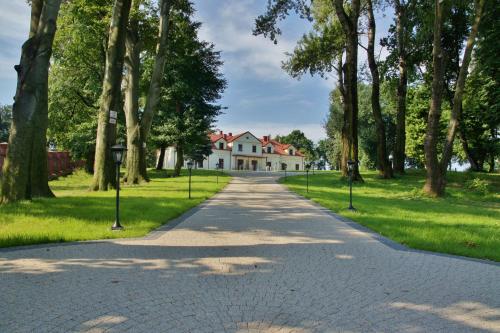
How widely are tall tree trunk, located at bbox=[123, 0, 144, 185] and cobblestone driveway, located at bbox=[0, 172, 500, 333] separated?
15128 mm

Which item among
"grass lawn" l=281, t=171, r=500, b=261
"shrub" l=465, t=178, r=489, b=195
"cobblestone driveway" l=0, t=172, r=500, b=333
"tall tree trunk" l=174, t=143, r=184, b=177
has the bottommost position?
"cobblestone driveway" l=0, t=172, r=500, b=333

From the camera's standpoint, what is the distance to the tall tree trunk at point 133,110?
21594 millimetres

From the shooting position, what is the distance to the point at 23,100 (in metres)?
10.8

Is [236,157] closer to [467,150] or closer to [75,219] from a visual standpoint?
[467,150]

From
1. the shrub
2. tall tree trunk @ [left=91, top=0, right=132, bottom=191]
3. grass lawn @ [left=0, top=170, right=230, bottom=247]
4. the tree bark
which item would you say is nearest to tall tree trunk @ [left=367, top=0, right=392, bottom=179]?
the shrub

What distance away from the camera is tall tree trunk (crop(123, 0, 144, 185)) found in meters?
21.6

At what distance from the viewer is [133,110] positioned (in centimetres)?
2225

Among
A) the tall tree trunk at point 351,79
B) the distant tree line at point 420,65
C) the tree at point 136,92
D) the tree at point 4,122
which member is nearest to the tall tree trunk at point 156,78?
the tree at point 136,92

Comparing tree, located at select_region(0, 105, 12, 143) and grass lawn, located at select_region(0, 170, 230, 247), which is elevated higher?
tree, located at select_region(0, 105, 12, 143)

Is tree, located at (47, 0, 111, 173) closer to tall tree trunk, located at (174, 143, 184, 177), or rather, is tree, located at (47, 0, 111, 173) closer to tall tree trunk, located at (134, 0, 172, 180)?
tall tree trunk, located at (174, 143, 184, 177)

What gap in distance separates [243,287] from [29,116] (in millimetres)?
9092

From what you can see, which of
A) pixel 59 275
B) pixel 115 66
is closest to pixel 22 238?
pixel 59 275

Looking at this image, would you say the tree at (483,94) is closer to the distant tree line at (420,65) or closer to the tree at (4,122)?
the distant tree line at (420,65)

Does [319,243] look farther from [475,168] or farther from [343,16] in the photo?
[475,168]
